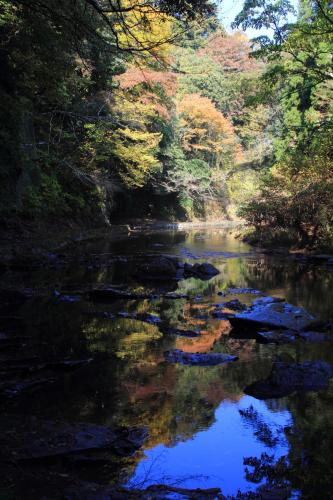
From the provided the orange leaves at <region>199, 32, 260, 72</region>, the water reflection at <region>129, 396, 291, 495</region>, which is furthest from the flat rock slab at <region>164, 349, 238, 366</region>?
the orange leaves at <region>199, 32, 260, 72</region>

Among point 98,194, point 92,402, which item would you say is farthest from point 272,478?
point 98,194

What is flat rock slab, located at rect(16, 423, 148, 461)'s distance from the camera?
A: 3576 mm

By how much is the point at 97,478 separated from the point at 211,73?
39.6 meters

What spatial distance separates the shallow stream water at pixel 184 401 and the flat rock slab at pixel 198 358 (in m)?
0.11

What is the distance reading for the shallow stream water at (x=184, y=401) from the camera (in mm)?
3727

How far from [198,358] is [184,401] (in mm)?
1204

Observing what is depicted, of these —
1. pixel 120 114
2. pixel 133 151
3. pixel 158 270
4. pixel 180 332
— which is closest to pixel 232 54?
pixel 120 114

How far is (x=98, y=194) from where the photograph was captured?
2355 cm

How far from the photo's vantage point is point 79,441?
379 cm

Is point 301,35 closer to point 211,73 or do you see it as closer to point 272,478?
point 272,478

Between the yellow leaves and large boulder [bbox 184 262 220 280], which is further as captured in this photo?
the yellow leaves

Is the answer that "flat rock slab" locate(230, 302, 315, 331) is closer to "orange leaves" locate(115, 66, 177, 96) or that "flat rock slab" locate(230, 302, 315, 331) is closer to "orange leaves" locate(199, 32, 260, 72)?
"orange leaves" locate(115, 66, 177, 96)

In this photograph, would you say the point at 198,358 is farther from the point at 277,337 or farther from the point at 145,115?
the point at 145,115

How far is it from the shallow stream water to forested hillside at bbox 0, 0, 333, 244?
3.40m
